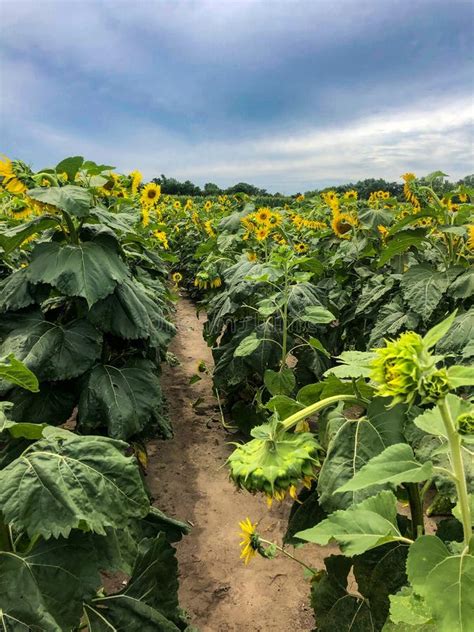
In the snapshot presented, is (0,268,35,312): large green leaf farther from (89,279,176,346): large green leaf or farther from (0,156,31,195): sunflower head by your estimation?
(0,156,31,195): sunflower head

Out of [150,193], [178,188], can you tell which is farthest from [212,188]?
[150,193]

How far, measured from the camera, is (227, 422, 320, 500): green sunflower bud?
94cm

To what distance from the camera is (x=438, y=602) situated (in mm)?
772

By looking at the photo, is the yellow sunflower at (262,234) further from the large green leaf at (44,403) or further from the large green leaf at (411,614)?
the large green leaf at (411,614)

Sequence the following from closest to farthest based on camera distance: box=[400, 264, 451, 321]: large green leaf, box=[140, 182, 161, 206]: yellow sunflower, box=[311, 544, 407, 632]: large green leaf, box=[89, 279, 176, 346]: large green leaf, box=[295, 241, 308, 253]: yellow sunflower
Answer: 1. box=[311, 544, 407, 632]: large green leaf
2. box=[89, 279, 176, 346]: large green leaf
3. box=[400, 264, 451, 321]: large green leaf
4. box=[295, 241, 308, 253]: yellow sunflower
5. box=[140, 182, 161, 206]: yellow sunflower

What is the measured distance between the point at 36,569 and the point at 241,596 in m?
1.64

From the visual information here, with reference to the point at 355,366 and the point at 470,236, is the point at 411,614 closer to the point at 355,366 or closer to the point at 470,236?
the point at 355,366

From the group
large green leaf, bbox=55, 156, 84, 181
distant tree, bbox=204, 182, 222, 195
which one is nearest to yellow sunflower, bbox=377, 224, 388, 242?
large green leaf, bbox=55, 156, 84, 181

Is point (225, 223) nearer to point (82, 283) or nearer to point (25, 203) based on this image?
point (25, 203)

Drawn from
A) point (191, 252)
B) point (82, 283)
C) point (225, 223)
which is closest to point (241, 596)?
point (82, 283)

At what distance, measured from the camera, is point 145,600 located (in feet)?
5.21

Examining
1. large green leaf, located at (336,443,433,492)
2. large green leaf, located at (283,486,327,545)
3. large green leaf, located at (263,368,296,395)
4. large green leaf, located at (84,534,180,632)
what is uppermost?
large green leaf, located at (336,443,433,492)

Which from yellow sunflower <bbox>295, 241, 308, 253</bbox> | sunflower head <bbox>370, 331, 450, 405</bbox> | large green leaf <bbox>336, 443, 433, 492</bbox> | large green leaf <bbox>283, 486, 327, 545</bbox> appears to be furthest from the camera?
yellow sunflower <bbox>295, 241, 308, 253</bbox>

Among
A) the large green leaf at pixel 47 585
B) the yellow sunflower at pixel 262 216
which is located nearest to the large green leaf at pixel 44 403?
the large green leaf at pixel 47 585
